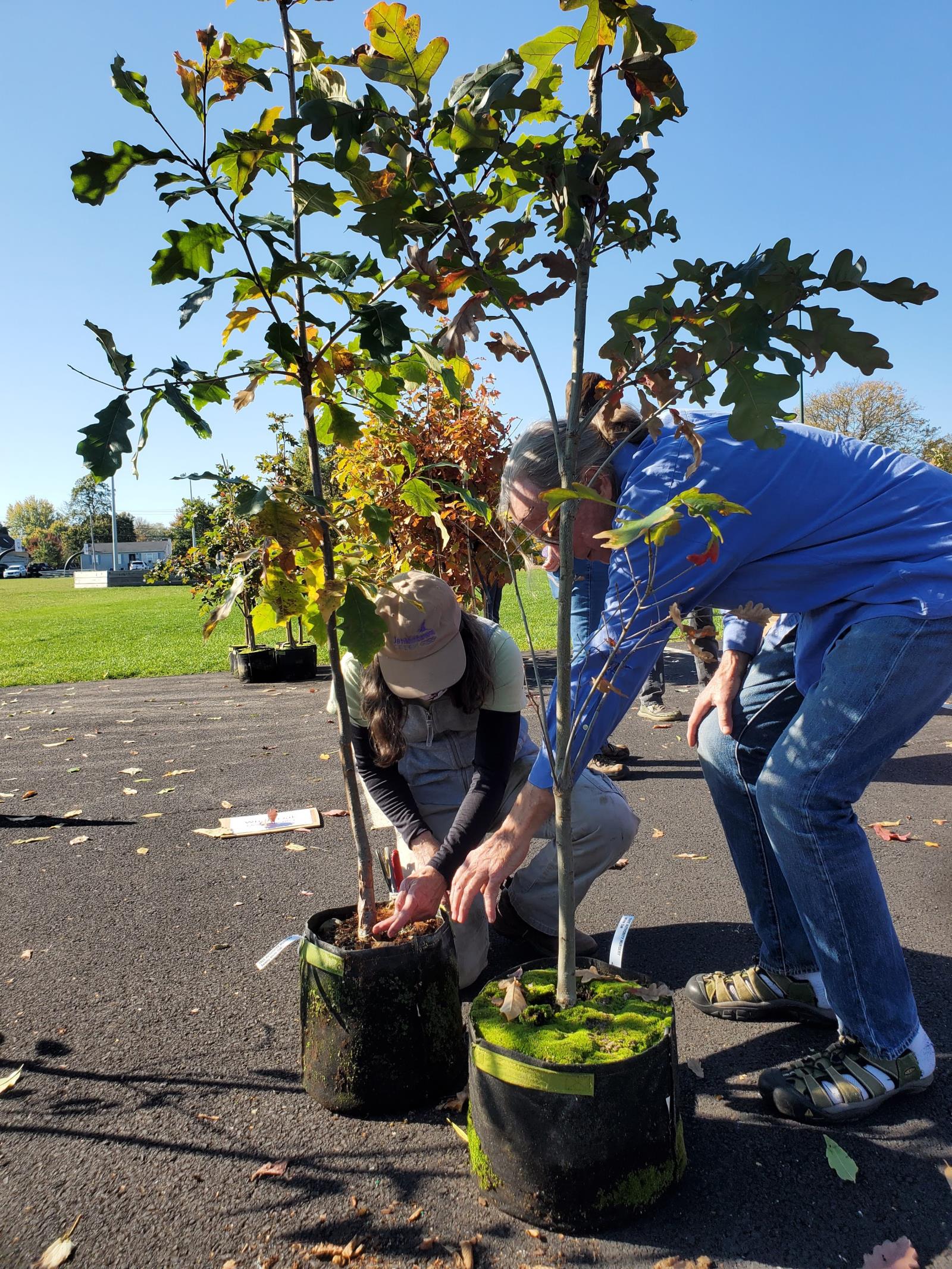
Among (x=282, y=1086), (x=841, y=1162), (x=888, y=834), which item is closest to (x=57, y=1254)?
(x=282, y=1086)

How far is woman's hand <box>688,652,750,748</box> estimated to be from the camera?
8.68 ft

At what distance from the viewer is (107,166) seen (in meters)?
1.66

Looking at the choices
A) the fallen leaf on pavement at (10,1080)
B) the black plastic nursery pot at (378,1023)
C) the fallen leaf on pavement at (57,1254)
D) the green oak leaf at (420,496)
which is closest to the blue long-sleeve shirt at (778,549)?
the green oak leaf at (420,496)

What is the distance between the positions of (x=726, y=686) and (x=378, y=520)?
130 cm

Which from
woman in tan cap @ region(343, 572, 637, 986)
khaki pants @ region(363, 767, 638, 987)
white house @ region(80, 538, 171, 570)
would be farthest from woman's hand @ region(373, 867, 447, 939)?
white house @ region(80, 538, 171, 570)

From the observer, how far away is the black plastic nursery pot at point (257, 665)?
10.4 meters

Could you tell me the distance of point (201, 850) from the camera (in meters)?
4.32

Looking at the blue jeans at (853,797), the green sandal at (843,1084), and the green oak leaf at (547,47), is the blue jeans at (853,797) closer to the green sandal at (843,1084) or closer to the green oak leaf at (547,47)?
the green sandal at (843,1084)

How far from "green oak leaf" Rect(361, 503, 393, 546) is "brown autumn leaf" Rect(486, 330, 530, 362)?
0.42m

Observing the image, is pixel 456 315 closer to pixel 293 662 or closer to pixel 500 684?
pixel 500 684

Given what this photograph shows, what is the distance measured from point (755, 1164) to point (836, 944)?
1.71 feet

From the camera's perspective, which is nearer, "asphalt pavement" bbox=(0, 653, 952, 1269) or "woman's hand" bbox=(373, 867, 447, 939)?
"asphalt pavement" bbox=(0, 653, 952, 1269)

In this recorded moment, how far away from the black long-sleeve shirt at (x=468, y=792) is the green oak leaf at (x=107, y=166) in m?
1.66

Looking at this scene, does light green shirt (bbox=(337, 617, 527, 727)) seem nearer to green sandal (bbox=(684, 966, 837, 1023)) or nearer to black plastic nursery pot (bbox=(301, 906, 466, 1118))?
black plastic nursery pot (bbox=(301, 906, 466, 1118))
